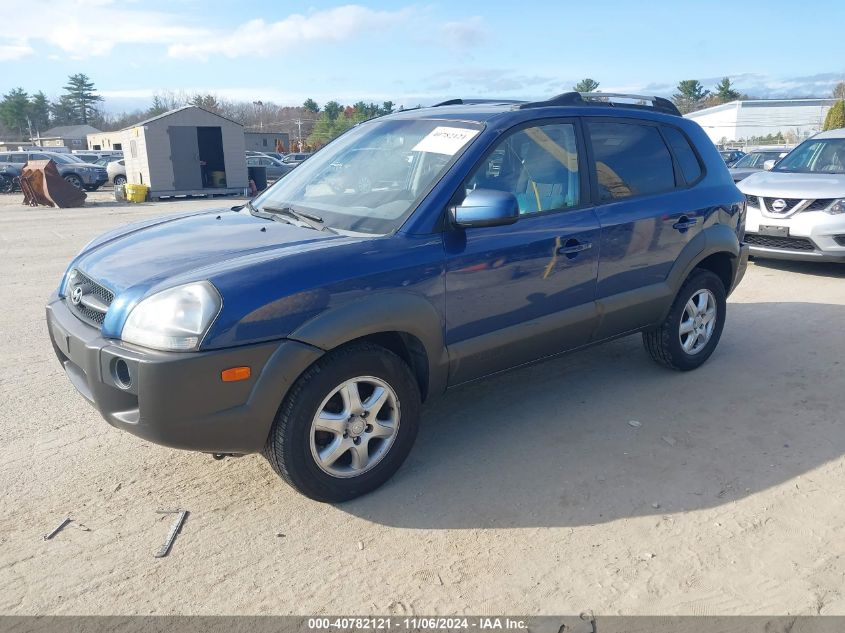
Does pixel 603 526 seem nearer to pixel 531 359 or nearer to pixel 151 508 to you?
pixel 531 359

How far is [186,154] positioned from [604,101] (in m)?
20.3

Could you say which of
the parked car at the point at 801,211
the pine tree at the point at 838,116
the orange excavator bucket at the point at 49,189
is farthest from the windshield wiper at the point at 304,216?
the pine tree at the point at 838,116

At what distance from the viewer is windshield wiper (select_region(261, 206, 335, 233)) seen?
3436 mm

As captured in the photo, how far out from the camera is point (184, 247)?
3.30 m

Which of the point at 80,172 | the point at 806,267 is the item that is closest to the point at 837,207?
the point at 806,267

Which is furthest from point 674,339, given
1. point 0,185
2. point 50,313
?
point 0,185

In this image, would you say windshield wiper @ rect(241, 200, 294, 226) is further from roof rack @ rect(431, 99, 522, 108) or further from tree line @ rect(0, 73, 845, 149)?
tree line @ rect(0, 73, 845, 149)

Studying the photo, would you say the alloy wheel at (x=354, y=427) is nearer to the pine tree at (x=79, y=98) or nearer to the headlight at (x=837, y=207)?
the headlight at (x=837, y=207)

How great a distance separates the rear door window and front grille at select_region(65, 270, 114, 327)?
2771 mm

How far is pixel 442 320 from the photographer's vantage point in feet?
10.8

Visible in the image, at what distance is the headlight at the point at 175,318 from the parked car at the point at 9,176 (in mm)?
28711

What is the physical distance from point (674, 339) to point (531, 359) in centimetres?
143

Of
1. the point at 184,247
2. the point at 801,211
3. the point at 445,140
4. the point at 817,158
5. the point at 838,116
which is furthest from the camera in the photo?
the point at 838,116

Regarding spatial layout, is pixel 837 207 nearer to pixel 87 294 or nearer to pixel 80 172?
pixel 87 294
